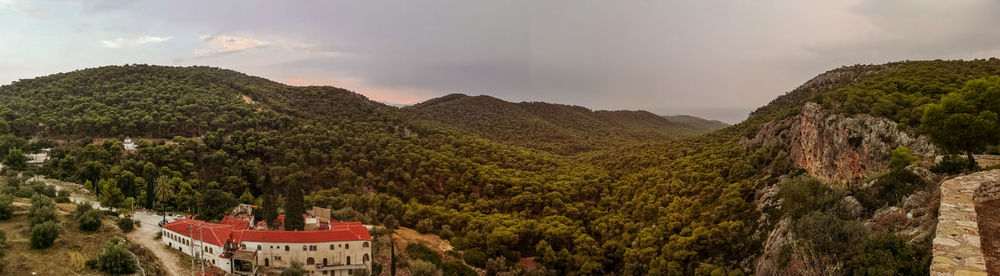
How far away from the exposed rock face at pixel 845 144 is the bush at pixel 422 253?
100ft

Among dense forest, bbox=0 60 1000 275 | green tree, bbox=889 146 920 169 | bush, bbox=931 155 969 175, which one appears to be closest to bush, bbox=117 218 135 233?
dense forest, bbox=0 60 1000 275

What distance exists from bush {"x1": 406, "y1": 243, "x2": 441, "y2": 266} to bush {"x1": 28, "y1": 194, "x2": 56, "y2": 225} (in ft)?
84.5

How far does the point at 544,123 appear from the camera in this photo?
117 m

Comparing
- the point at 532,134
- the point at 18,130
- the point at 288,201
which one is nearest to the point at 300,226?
the point at 288,201

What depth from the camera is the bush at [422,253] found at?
139 ft

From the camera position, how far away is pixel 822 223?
18844 millimetres

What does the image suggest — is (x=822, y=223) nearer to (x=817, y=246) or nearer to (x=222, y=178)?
(x=817, y=246)

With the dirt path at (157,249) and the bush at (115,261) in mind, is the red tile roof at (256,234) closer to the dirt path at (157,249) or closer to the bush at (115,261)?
the dirt path at (157,249)

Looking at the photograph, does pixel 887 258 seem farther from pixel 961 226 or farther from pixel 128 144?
pixel 128 144

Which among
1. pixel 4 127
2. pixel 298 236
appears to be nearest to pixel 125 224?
pixel 298 236

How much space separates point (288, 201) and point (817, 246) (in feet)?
111

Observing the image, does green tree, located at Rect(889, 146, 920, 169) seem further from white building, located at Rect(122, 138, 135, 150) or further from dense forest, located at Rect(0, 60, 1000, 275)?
white building, located at Rect(122, 138, 135, 150)

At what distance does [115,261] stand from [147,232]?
958 cm

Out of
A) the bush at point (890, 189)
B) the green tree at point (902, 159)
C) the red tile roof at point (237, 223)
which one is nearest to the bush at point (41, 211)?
the red tile roof at point (237, 223)
